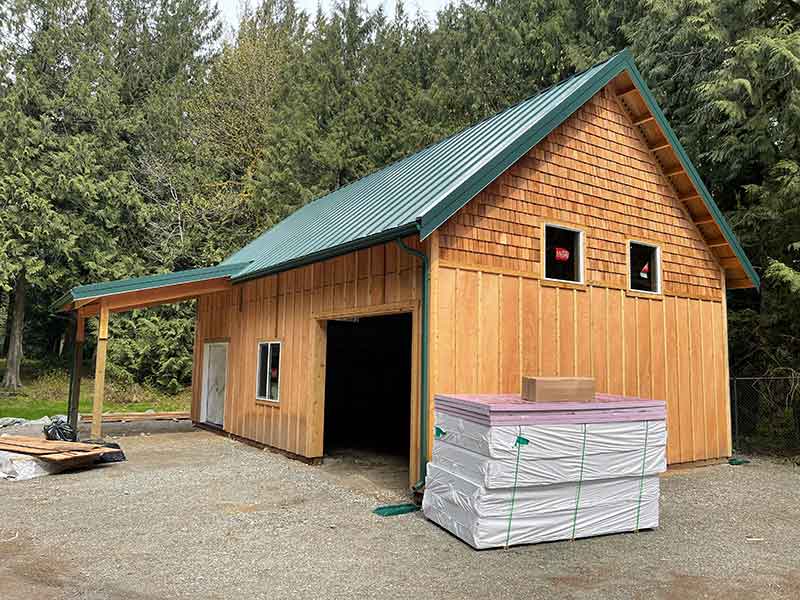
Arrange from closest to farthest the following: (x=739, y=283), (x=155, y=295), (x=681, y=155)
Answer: (x=681, y=155), (x=739, y=283), (x=155, y=295)

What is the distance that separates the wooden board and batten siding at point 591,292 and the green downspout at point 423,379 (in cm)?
12

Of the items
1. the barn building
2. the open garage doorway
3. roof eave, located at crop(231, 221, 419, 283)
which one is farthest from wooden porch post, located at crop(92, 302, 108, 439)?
the open garage doorway

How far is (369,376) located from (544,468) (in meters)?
9.50

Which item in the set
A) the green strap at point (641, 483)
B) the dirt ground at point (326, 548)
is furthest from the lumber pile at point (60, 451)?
the green strap at point (641, 483)

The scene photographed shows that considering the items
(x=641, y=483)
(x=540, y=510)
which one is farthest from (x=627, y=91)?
(x=540, y=510)

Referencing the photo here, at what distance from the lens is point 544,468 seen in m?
5.55

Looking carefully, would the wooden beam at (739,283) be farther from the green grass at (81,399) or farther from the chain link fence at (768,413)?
the green grass at (81,399)

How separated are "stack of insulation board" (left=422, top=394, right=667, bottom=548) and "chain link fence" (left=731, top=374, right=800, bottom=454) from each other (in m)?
7.13

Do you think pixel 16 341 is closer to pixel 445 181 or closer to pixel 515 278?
pixel 445 181

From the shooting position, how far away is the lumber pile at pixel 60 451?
8.55 meters

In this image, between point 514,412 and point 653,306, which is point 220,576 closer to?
point 514,412

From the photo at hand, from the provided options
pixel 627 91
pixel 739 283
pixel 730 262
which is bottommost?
pixel 739 283

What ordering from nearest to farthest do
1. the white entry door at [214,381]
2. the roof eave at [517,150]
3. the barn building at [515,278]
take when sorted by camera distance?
1. the roof eave at [517,150]
2. the barn building at [515,278]
3. the white entry door at [214,381]

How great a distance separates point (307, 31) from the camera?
26438 mm
